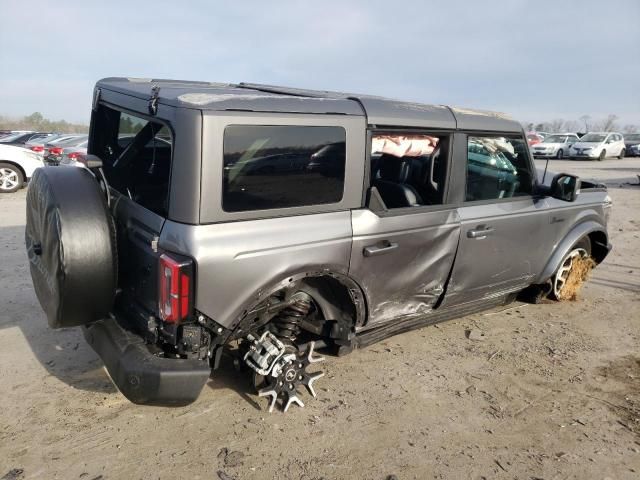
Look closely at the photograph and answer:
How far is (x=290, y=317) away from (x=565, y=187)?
8.96 feet

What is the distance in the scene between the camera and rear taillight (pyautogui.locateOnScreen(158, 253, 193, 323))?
242 cm

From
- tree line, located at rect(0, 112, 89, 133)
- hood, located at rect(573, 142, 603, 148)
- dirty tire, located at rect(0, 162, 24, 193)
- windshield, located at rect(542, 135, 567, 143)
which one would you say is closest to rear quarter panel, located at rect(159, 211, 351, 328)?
dirty tire, located at rect(0, 162, 24, 193)

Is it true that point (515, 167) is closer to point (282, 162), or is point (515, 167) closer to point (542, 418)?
point (542, 418)

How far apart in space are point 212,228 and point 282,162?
1.83 ft

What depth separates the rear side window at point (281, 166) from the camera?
8.39ft

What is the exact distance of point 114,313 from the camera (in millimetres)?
3043

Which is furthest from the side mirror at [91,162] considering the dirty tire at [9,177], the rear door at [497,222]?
the dirty tire at [9,177]

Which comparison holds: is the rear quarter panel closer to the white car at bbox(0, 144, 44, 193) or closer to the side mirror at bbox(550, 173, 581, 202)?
the side mirror at bbox(550, 173, 581, 202)


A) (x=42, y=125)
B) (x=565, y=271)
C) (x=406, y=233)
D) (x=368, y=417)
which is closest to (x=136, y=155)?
Result: (x=406, y=233)

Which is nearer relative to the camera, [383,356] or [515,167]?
[383,356]

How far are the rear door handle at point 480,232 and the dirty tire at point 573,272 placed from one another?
1571 millimetres

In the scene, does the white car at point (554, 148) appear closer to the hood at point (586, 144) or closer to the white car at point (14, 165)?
the hood at point (586, 144)

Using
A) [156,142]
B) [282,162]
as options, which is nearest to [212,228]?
[282,162]

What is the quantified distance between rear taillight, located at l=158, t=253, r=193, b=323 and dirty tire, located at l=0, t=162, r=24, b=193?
11082mm
